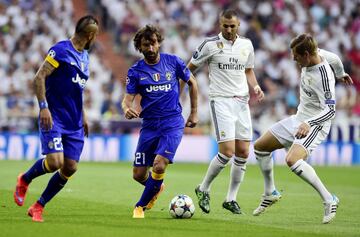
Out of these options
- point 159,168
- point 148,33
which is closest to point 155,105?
point 159,168

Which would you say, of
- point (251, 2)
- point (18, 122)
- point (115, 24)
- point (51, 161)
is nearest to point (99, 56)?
point (115, 24)

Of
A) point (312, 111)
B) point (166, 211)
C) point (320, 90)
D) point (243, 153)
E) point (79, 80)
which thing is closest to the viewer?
point (79, 80)

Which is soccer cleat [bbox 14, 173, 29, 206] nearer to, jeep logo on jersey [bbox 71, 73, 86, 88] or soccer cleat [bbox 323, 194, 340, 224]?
jeep logo on jersey [bbox 71, 73, 86, 88]

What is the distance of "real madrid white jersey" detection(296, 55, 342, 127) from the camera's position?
11.4 m

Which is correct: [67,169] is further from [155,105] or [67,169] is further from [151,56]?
[151,56]

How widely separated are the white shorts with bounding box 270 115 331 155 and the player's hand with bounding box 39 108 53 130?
125 inches

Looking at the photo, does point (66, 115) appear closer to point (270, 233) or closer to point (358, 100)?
point (270, 233)

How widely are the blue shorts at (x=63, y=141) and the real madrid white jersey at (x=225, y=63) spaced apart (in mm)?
2372

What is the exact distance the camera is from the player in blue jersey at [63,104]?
10.4 metres

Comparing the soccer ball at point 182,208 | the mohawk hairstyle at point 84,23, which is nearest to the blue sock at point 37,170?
the mohawk hairstyle at point 84,23

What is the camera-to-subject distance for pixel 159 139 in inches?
447

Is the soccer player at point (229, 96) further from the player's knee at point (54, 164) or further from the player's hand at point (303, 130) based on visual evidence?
the player's knee at point (54, 164)

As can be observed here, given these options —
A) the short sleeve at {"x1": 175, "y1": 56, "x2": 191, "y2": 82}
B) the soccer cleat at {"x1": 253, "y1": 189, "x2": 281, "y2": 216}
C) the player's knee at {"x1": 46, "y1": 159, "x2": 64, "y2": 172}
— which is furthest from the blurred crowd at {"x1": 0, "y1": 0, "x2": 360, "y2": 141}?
the player's knee at {"x1": 46, "y1": 159, "x2": 64, "y2": 172}

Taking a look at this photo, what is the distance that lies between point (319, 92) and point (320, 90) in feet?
0.10
